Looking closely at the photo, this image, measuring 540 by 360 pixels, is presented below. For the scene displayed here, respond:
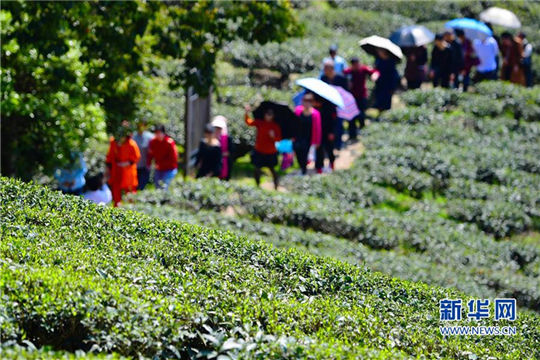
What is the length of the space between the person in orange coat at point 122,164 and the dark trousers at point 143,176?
2.77 feet

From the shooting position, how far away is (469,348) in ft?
22.8

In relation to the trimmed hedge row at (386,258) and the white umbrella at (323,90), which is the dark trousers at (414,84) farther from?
the trimmed hedge row at (386,258)

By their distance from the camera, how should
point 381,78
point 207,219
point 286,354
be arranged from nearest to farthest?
1. point 286,354
2. point 207,219
3. point 381,78

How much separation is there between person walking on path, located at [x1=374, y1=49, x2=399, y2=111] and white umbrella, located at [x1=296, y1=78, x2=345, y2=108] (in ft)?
11.6

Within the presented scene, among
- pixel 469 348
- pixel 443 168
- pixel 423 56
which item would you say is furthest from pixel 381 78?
pixel 469 348

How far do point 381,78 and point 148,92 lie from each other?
6714 millimetres

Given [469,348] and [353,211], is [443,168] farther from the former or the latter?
[469,348]

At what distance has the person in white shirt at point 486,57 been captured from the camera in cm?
2350

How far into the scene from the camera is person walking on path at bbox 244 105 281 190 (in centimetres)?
1529

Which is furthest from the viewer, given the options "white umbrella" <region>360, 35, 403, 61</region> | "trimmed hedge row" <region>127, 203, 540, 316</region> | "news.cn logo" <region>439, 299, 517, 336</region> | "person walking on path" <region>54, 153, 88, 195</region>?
"white umbrella" <region>360, 35, 403, 61</region>

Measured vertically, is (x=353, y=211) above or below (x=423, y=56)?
below

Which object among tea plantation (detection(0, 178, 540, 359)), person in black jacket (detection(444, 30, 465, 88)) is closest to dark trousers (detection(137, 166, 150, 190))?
tea plantation (detection(0, 178, 540, 359))

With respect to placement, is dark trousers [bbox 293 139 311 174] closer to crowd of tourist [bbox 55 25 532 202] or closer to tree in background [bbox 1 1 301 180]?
crowd of tourist [bbox 55 25 532 202]

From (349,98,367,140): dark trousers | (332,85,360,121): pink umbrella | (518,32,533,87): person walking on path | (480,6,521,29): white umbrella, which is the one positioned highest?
(480,6,521,29): white umbrella
